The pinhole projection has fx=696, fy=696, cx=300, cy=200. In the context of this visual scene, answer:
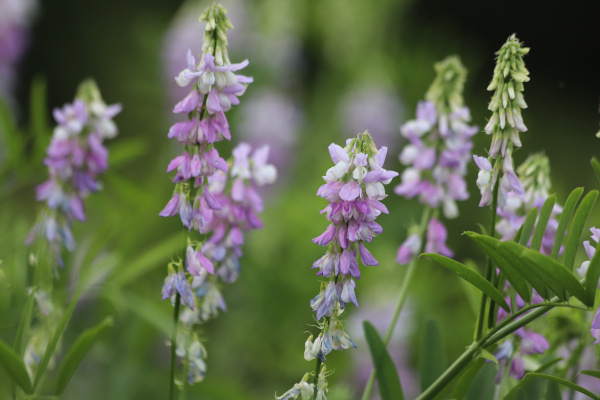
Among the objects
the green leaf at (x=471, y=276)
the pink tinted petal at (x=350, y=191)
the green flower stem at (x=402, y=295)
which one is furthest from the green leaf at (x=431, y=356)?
the pink tinted petal at (x=350, y=191)

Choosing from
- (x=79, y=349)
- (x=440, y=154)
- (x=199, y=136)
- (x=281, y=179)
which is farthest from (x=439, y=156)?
(x=281, y=179)

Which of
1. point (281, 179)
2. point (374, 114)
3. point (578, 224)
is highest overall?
point (374, 114)

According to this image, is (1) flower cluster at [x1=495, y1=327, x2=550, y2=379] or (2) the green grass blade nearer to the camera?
(1) flower cluster at [x1=495, y1=327, x2=550, y2=379]

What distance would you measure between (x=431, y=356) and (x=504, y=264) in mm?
182

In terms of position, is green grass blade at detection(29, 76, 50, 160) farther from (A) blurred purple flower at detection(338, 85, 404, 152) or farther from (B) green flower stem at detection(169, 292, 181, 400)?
(A) blurred purple flower at detection(338, 85, 404, 152)

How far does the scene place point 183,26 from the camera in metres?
2.33

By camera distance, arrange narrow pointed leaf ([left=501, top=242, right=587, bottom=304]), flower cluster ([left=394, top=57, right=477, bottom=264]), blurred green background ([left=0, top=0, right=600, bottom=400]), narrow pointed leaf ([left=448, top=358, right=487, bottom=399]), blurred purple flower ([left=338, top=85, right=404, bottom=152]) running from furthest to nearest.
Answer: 1. blurred purple flower ([left=338, top=85, right=404, bottom=152])
2. blurred green background ([left=0, top=0, right=600, bottom=400])
3. flower cluster ([left=394, top=57, right=477, bottom=264])
4. narrow pointed leaf ([left=448, top=358, right=487, bottom=399])
5. narrow pointed leaf ([left=501, top=242, right=587, bottom=304])

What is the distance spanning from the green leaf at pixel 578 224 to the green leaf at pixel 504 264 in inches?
1.7

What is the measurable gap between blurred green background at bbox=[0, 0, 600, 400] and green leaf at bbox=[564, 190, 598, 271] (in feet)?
0.82

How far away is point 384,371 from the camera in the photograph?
652 millimetres

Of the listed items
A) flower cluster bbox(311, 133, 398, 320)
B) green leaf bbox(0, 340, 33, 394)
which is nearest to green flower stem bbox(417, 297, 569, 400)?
flower cluster bbox(311, 133, 398, 320)

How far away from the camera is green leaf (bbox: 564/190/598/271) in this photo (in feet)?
1.82

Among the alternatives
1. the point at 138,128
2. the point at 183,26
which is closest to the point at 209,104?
the point at 183,26

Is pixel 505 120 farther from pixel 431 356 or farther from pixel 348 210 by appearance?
pixel 431 356
